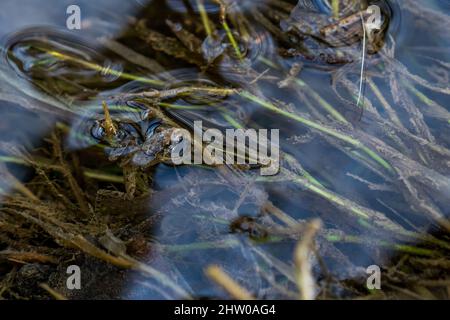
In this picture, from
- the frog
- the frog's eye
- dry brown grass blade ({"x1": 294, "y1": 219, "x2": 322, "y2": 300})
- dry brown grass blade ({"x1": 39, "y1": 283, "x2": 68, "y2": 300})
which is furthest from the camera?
the frog

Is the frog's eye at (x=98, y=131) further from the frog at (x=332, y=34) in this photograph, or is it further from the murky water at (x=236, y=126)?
the frog at (x=332, y=34)

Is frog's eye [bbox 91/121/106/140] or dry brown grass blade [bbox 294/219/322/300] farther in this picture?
frog's eye [bbox 91/121/106/140]

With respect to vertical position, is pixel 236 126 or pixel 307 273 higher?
pixel 236 126

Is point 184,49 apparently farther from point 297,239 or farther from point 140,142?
point 297,239

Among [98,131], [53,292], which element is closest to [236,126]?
[98,131]

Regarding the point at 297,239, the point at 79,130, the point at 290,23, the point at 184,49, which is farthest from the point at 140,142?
the point at 290,23

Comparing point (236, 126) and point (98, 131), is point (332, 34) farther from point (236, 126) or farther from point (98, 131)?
point (98, 131)

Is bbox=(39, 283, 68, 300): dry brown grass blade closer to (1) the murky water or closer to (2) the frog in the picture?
(1) the murky water

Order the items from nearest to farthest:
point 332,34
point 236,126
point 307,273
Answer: point 307,273
point 236,126
point 332,34

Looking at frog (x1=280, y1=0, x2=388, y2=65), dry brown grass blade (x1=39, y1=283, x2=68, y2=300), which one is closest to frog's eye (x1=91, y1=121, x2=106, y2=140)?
dry brown grass blade (x1=39, y1=283, x2=68, y2=300)
